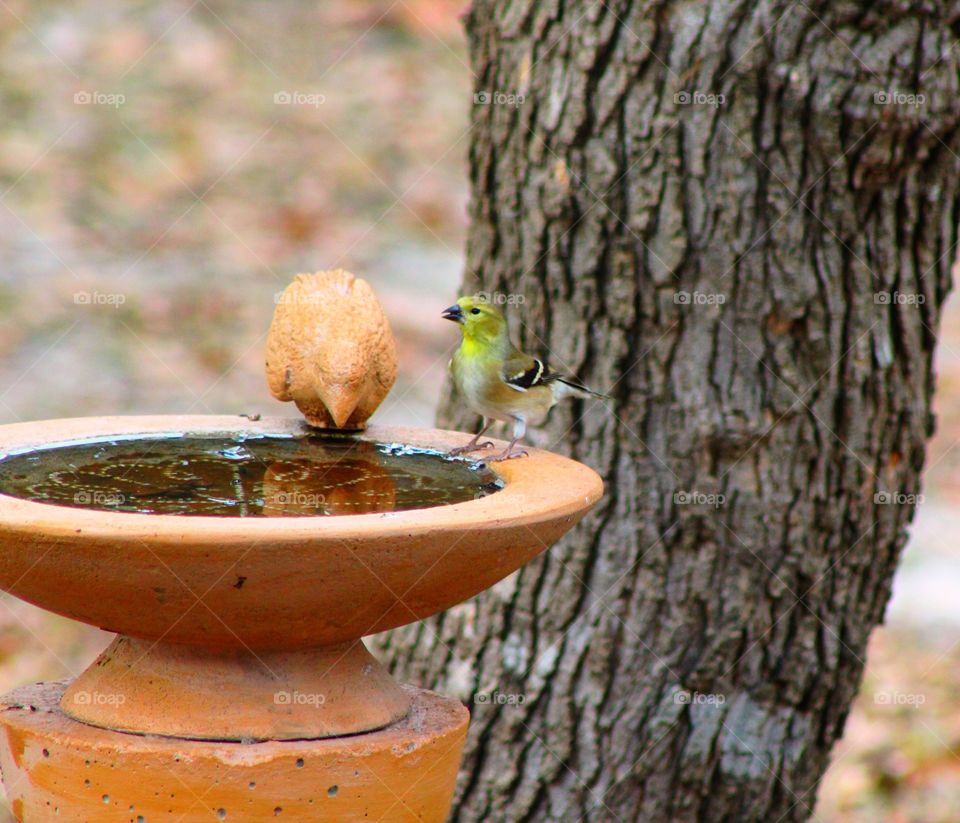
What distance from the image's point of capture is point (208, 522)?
7.18ft

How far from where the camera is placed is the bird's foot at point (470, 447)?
3.25m

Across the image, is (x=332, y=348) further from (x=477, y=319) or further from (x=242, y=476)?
(x=477, y=319)

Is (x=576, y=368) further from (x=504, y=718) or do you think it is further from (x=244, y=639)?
(x=244, y=639)

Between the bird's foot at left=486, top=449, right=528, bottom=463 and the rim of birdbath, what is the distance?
12 centimetres

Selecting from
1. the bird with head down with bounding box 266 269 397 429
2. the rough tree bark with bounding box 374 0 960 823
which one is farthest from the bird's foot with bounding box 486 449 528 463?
the rough tree bark with bounding box 374 0 960 823

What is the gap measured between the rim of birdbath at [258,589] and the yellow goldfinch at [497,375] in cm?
49

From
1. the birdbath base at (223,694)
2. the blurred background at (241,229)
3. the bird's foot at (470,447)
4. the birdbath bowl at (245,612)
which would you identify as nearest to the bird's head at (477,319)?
the bird's foot at (470,447)

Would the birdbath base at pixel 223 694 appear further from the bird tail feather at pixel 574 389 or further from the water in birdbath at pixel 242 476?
the bird tail feather at pixel 574 389

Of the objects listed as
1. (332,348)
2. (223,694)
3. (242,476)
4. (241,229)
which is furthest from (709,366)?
(241,229)

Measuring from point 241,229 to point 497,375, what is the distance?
642 centimetres

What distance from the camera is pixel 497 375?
3.41 meters

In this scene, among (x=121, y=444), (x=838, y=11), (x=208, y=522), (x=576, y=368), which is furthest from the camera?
(x=576, y=368)

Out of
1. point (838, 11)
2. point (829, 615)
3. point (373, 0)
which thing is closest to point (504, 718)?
point (829, 615)

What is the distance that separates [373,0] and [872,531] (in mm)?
9496
